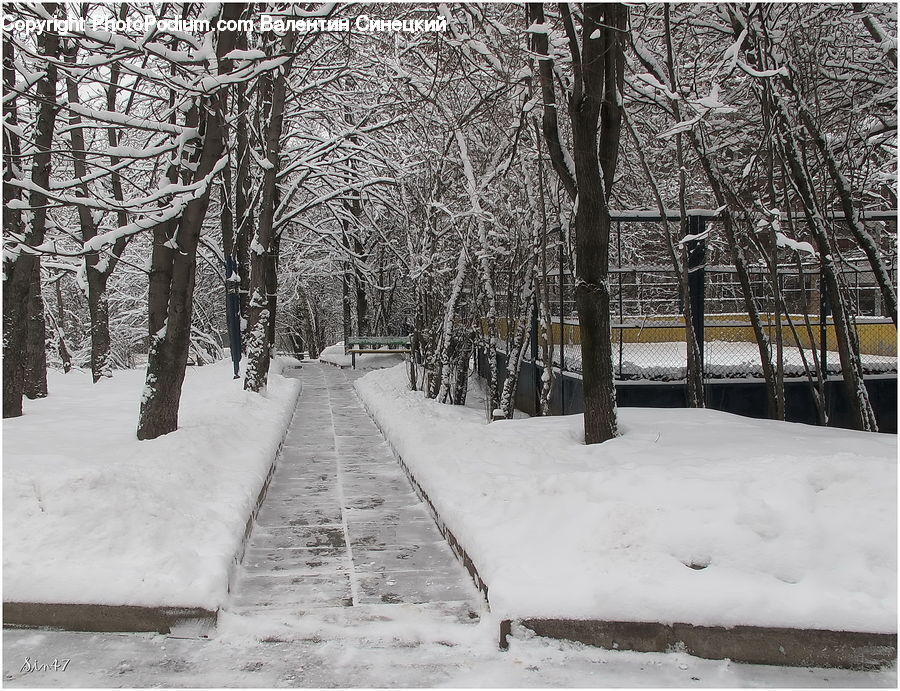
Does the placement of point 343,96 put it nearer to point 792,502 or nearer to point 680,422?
point 680,422

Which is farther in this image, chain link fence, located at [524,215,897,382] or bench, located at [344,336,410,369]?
bench, located at [344,336,410,369]

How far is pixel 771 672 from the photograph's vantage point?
4426 millimetres

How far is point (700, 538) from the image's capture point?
5.13 metres

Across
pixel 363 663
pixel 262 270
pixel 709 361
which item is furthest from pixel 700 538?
pixel 262 270

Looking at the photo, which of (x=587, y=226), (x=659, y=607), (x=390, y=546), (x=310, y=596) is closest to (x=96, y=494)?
(x=310, y=596)

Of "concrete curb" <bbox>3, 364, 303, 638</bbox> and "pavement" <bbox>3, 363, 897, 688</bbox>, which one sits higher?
"concrete curb" <bbox>3, 364, 303, 638</bbox>

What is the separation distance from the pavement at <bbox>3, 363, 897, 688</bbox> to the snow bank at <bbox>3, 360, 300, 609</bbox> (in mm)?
257

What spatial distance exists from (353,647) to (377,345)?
1145 inches

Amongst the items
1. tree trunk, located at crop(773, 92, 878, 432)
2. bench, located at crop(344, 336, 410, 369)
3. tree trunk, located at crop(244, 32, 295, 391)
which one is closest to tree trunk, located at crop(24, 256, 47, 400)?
tree trunk, located at crop(244, 32, 295, 391)

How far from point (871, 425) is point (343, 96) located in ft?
54.0

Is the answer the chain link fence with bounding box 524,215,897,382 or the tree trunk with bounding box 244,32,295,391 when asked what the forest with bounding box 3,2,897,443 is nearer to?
the tree trunk with bounding box 244,32,295,391

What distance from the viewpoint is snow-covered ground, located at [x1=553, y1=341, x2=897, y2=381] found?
12227 millimetres

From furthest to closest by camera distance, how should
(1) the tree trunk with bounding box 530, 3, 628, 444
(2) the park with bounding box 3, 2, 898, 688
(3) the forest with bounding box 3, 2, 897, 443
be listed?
(3) the forest with bounding box 3, 2, 897, 443
(1) the tree trunk with bounding box 530, 3, 628, 444
(2) the park with bounding box 3, 2, 898, 688

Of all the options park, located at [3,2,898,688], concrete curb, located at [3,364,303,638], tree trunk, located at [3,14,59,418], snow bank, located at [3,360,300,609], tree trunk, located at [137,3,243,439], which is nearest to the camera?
park, located at [3,2,898,688]
